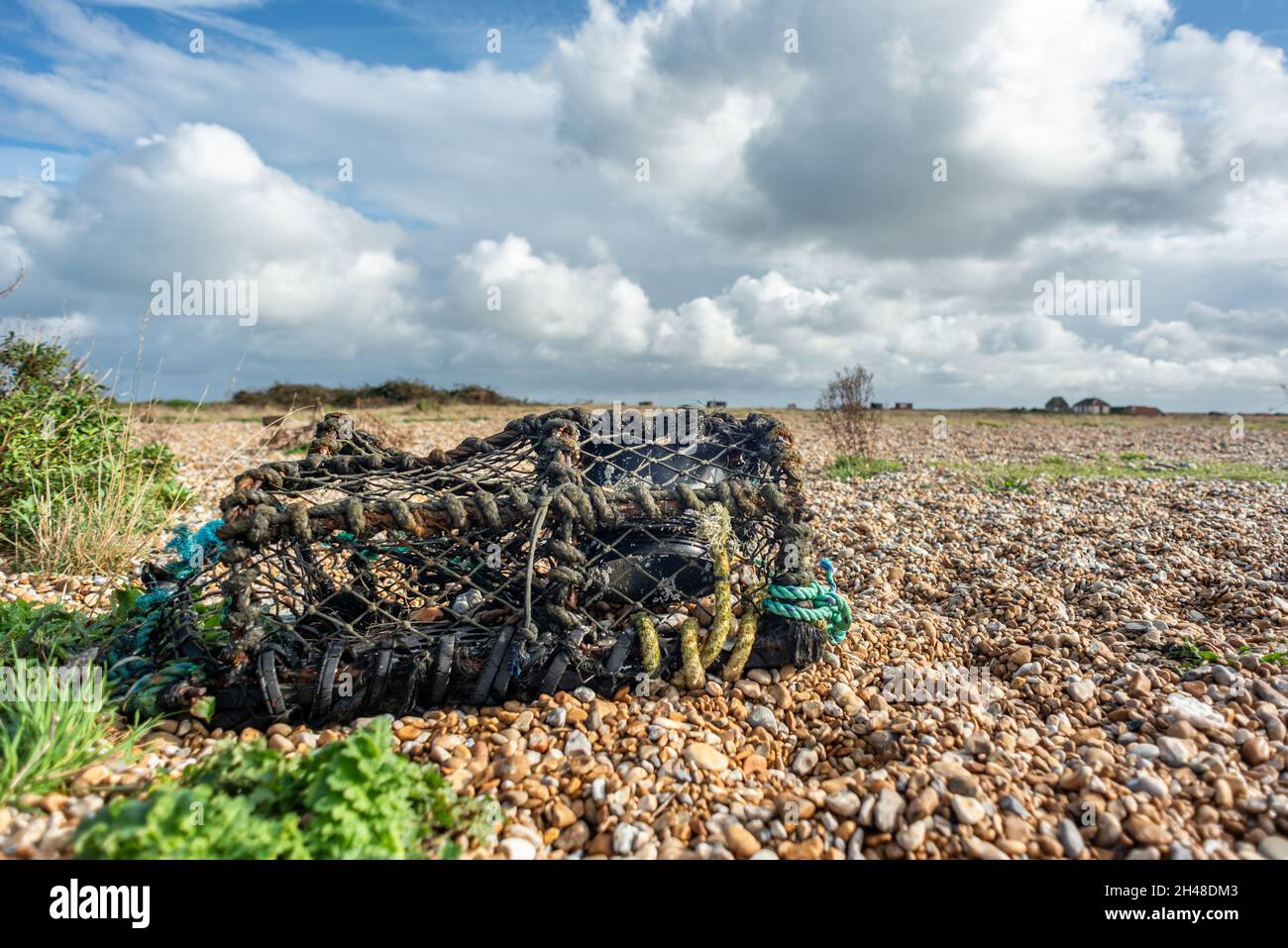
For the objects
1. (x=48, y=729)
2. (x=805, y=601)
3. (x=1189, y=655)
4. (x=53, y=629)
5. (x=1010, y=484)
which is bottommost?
(x=1189, y=655)

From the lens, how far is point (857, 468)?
11875 mm

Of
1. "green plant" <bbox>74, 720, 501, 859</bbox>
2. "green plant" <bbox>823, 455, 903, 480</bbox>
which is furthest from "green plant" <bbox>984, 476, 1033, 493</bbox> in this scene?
"green plant" <bbox>74, 720, 501, 859</bbox>

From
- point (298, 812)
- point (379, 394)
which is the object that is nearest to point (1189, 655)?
point (298, 812)

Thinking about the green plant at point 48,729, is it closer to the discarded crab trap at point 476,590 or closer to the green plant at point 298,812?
the discarded crab trap at point 476,590

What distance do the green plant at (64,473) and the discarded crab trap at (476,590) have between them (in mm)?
2839

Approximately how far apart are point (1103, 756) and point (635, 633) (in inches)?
78.0

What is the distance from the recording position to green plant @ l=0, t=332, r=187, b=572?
19.0ft

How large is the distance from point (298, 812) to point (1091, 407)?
137 feet

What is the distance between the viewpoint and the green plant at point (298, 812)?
182cm

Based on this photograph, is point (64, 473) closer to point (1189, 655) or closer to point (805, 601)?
point (805, 601)

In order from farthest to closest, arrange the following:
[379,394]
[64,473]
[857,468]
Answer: [379,394] → [857,468] → [64,473]

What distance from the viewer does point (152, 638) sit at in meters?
3.42
